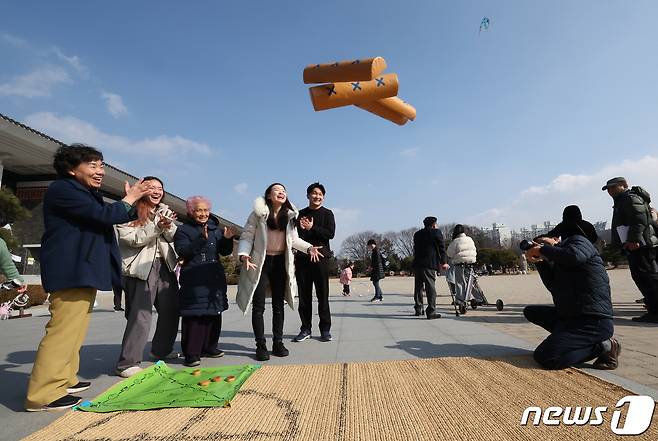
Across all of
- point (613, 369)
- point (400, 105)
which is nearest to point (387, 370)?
point (613, 369)

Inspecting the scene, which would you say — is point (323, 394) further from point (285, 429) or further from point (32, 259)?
point (32, 259)

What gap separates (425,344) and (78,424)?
3.08m

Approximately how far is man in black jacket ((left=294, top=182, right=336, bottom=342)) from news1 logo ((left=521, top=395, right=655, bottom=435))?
2.50 metres

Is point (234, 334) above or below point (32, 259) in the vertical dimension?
below

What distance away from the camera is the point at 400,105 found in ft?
A: 15.3

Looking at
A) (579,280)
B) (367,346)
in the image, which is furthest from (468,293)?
(579,280)

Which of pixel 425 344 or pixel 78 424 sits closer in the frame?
pixel 78 424

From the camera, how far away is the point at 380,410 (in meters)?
1.99

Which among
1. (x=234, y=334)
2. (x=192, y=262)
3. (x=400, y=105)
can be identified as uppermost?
(x=400, y=105)

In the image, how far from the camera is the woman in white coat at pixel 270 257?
11.4ft

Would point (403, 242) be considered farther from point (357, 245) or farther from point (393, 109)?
point (393, 109)

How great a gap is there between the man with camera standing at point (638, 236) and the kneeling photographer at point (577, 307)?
2.94m

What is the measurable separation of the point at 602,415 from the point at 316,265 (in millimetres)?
2819

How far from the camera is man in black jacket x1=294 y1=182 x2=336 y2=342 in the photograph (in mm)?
4098
